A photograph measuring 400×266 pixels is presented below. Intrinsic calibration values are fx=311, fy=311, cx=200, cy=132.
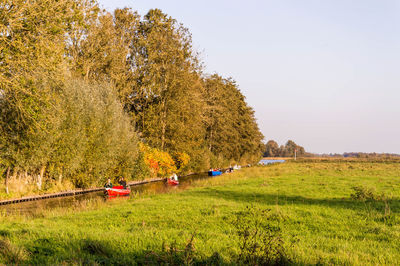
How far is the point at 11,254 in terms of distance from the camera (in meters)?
7.65

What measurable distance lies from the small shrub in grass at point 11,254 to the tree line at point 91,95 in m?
12.8

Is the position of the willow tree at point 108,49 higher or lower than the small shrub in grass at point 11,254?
higher

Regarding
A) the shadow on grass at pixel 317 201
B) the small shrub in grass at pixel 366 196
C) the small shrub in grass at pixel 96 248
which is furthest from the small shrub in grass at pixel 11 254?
the small shrub in grass at pixel 366 196

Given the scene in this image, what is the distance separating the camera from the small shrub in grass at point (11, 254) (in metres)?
7.42

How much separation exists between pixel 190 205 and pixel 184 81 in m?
29.9

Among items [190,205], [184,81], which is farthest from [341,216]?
[184,81]

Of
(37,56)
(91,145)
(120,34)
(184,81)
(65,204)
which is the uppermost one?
(120,34)

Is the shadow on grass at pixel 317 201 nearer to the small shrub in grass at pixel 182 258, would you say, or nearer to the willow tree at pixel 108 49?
the small shrub in grass at pixel 182 258

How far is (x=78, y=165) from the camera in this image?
28797 mm

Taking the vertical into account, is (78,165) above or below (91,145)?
below

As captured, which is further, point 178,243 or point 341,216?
point 341,216

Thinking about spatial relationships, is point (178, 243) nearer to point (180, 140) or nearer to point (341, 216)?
point (341, 216)

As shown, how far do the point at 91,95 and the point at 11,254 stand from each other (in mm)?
24653

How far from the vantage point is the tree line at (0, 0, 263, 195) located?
19.5m
